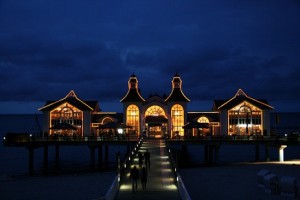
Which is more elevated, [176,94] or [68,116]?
[176,94]

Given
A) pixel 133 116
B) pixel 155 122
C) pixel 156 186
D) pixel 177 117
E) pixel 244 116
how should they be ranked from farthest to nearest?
pixel 133 116
pixel 177 117
pixel 244 116
pixel 155 122
pixel 156 186

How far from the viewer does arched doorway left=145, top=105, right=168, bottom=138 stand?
5338 centimetres

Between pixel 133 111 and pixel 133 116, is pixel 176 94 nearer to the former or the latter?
pixel 133 111

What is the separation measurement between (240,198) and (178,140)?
21862mm

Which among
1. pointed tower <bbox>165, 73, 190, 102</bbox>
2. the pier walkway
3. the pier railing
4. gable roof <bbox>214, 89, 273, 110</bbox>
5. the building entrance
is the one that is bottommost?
the pier walkway

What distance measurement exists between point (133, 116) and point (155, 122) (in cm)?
415

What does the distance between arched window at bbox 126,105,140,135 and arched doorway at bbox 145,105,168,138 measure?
4.62 feet

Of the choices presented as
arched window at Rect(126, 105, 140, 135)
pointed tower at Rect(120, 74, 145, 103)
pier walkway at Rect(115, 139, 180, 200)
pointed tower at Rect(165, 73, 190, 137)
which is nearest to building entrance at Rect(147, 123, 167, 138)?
pointed tower at Rect(165, 73, 190, 137)

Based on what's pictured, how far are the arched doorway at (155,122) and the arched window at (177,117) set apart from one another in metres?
1.27

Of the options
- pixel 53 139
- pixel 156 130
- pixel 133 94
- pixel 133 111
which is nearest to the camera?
pixel 53 139

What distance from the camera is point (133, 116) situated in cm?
5606

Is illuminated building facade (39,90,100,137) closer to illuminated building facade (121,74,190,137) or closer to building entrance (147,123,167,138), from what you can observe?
illuminated building facade (121,74,190,137)

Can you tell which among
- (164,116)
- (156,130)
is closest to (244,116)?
(164,116)

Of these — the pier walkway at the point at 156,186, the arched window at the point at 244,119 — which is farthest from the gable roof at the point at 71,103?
the pier walkway at the point at 156,186
